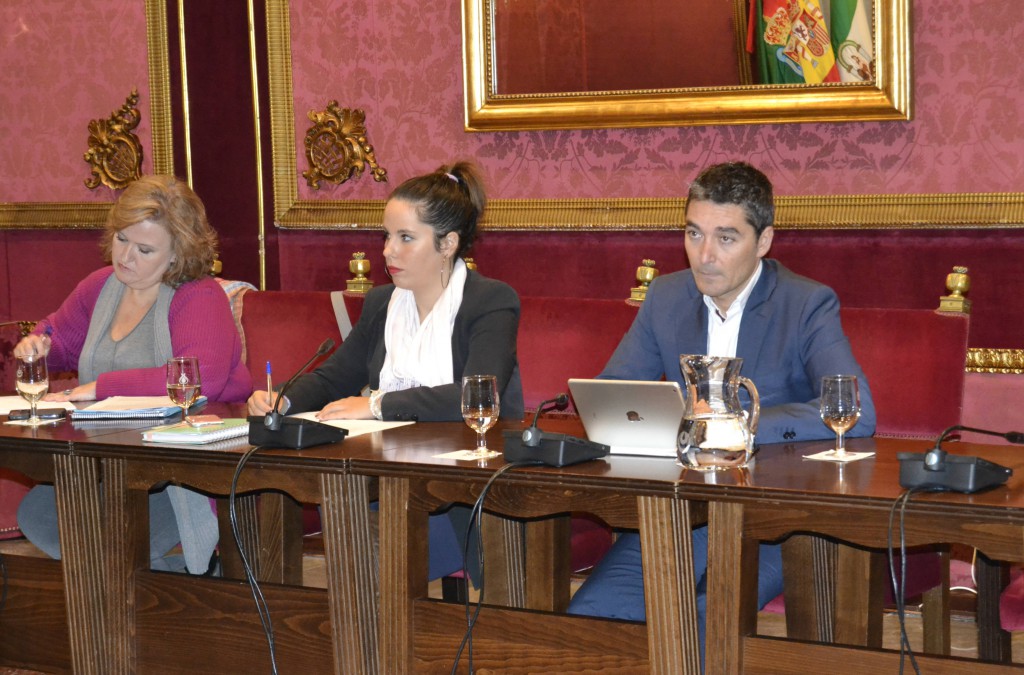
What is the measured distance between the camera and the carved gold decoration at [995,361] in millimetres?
3400

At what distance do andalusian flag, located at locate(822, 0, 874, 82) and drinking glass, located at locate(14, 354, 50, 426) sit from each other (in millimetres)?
2260

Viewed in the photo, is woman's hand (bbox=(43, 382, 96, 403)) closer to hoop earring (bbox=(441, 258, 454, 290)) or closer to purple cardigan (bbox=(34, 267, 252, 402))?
purple cardigan (bbox=(34, 267, 252, 402))

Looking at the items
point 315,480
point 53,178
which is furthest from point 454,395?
point 53,178

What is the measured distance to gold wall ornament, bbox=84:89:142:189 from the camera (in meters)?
4.64

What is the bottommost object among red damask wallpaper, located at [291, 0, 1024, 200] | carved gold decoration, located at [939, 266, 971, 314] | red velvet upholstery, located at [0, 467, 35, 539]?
red velvet upholstery, located at [0, 467, 35, 539]

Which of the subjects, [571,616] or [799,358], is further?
[799,358]

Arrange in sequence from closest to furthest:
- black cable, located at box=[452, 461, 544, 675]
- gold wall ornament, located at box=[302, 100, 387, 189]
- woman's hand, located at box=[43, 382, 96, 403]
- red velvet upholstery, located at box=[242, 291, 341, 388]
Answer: black cable, located at box=[452, 461, 544, 675] < woman's hand, located at box=[43, 382, 96, 403] < red velvet upholstery, located at box=[242, 291, 341, 388] < gold wall ornament, located at box=[302, 100, 387, 189]

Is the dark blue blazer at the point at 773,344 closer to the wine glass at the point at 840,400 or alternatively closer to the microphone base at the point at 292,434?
the wine glass at the point at 840,400

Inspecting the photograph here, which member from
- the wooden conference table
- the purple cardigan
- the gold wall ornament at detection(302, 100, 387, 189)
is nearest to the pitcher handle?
the wooden conference table

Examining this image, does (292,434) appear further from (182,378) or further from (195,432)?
(182,378)

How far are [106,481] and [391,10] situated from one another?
2.20m

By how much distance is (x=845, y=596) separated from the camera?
7.95 feet

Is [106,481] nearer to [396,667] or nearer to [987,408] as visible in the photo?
[396,667]

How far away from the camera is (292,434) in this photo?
2.38m
